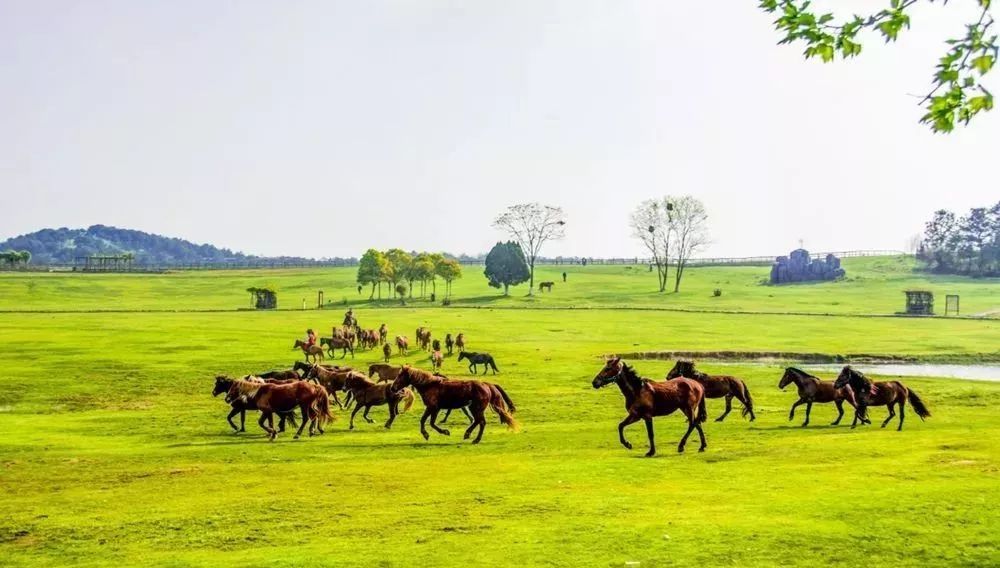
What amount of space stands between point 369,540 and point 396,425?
14.4 m

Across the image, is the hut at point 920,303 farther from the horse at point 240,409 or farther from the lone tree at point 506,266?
the horse at point 240,409

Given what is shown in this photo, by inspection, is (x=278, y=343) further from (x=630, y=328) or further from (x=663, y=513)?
(x=663, y=513)

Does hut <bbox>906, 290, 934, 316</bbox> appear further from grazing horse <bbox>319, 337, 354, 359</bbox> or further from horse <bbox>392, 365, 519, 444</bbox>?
horse <bbox>392, 365, 519, 444</bbox>

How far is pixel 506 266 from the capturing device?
422 feet

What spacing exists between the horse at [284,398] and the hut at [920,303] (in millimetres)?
83539

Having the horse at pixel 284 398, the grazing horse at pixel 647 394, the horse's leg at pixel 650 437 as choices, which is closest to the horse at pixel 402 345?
the horse at pixel 284 398

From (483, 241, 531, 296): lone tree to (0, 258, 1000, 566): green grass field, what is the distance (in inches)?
3181

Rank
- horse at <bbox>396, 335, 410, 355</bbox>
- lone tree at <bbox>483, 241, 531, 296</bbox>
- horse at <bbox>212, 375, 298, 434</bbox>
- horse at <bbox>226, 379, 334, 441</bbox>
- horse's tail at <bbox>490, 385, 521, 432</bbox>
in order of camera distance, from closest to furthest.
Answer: horse's tail at <bbox>490, 385, 521, 432</bbox> → horse at <bbox>226, 379, 334, 441</bbox> → horse at <bbox>212, 375, 298, 434</bbox> → horse at <bbox>396, 335, 410, 355</bbox> → lone tree at <bbox>483, 241, 531, 296</bbox>

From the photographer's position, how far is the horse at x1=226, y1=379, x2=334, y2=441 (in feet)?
82.6

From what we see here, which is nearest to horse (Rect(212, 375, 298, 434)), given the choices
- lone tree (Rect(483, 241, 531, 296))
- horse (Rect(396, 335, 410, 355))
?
horse (Rect(396, 335, 410, 355))

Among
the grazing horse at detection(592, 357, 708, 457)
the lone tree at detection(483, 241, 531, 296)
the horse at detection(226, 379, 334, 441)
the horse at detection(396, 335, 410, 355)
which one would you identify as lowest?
the horse at detection(396, 335, 410, 355)

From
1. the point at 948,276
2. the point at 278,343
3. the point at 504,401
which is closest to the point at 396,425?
the point at 504,401

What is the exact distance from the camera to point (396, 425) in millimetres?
28156

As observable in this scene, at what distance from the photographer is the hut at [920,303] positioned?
95.3 meters
